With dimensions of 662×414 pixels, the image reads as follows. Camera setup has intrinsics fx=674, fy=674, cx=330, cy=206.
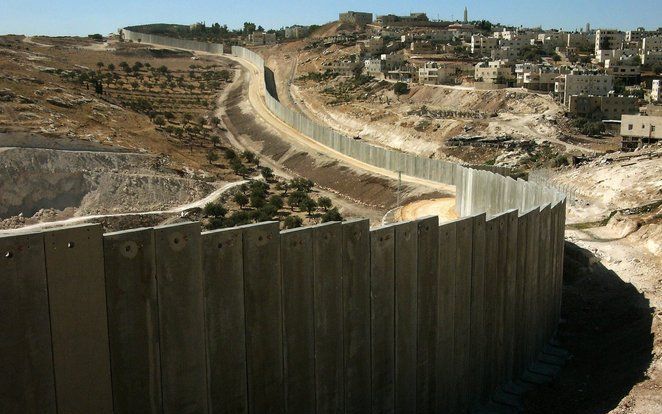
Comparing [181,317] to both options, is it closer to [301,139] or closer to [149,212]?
[149,212]

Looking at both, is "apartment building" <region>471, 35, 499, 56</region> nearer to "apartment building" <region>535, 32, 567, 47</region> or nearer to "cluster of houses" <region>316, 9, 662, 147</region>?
"cluster of houses" <region>316, 9, 662, 147</region>

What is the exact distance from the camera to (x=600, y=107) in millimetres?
79312

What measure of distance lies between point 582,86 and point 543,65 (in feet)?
67.2

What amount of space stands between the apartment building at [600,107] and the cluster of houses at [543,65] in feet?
0.37

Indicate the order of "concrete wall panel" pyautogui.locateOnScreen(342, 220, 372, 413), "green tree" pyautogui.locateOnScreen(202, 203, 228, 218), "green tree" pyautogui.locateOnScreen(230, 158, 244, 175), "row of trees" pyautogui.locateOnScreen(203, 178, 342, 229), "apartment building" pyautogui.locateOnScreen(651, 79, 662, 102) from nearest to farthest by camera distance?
"concrete wall panel" pyautogui.locateOnScreen(342, 220, 372, 413) → "row of trees" pyautogui.locateOnScreen(203, 178, 342, 229) → "green tree" pyautogui.locateOnScreen(202, 203, 228, 218) → "green tree" pyautogui.locateOnScreen(230, 158, 244, 175) → "apartment building" pyautogui.locateOnScreen(651, 79, 662, 102)

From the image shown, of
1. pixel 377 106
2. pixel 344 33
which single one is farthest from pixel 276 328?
pixel 344 33

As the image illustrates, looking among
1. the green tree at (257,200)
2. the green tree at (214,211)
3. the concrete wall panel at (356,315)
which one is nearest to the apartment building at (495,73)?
the green tree at (257,200)

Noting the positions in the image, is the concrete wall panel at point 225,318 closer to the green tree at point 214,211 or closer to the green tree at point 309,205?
the green tree at point 214,211

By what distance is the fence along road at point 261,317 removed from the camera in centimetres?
704

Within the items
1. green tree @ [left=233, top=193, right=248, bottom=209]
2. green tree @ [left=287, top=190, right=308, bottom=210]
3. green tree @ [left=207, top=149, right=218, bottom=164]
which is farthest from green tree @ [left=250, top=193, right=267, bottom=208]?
green tree @ [left=207, top=149, right=218, bottom=164]

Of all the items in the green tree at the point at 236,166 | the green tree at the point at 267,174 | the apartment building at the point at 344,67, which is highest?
the apartment building at the point at 344,67

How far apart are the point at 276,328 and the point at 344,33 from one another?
177428 millimetres

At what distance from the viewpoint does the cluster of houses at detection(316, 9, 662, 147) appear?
259 ft

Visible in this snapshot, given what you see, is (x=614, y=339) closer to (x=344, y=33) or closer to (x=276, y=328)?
(x=276, y=328)
